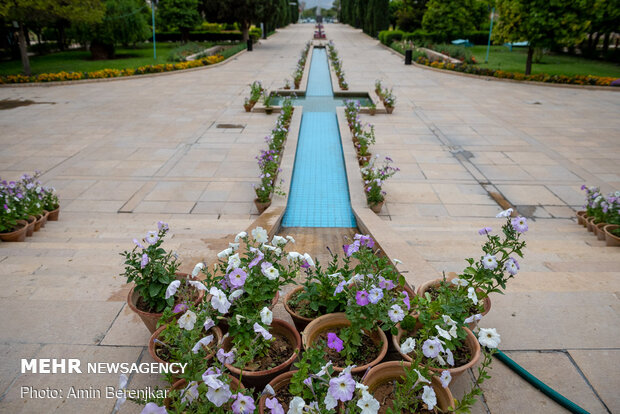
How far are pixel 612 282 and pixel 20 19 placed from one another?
707 inches

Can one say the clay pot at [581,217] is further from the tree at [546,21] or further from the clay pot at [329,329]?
the tree at [546,21]

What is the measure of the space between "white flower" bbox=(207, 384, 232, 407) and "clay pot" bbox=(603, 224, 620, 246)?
4.60m

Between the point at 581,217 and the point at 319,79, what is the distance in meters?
12.8

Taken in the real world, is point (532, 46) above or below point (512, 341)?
above

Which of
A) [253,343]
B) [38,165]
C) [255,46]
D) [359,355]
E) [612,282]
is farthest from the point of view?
[255,46]

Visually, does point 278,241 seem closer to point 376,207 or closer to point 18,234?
point 376,207

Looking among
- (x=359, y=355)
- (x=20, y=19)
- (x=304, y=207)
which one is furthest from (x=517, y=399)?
(x=20, y=19)

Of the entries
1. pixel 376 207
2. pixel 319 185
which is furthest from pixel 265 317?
pixel 319 185

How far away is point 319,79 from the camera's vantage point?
16375 mm

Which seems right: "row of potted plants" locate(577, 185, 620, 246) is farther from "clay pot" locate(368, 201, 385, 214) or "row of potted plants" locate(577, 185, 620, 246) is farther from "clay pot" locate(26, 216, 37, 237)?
"clay pot" locate(26, 216, 37, 237)

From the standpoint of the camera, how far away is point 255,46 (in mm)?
28891

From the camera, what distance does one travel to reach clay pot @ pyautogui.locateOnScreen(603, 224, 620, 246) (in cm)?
436

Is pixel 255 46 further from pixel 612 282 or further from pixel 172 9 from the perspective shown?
A: pixel 612 282

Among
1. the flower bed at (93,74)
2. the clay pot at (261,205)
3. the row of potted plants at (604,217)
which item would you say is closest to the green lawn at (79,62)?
the flower bed at (93,74)
